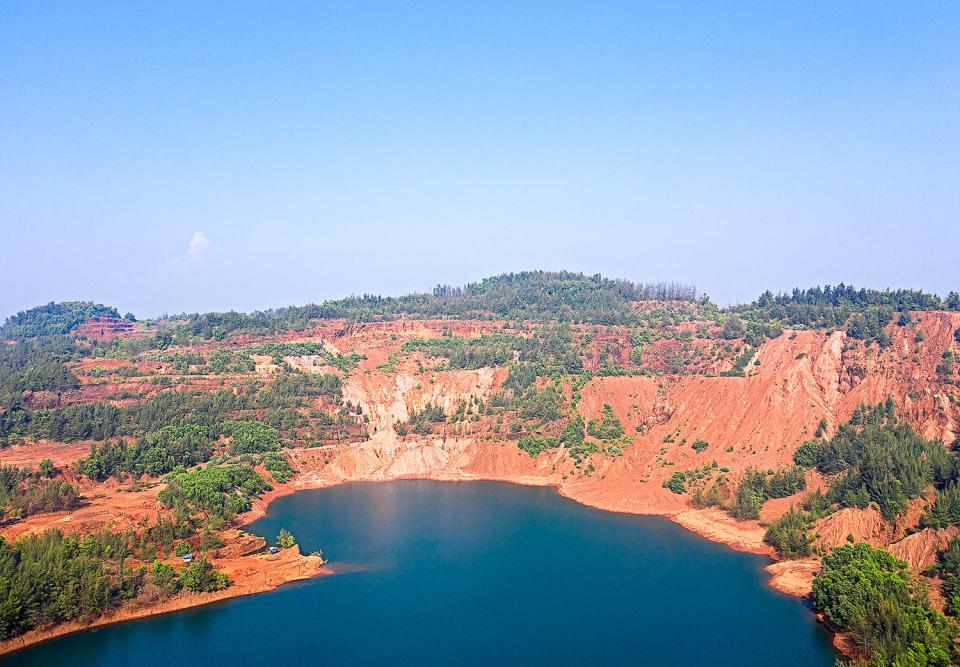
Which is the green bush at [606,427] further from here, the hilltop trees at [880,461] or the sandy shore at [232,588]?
the sandy shore at [232,588]

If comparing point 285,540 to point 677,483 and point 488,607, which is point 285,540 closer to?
point 488,607

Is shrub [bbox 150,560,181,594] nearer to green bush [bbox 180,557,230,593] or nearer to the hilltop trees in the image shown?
green bush [bbox 180,557,230,593]

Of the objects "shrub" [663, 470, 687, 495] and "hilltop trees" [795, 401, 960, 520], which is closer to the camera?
"hilltop trees" [795, 401, 960, 520]

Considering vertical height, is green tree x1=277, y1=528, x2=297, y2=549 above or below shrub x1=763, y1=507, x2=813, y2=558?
below

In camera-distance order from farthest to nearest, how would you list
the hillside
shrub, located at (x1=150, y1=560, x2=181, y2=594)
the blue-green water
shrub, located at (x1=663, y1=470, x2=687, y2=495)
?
1. shrub, located at (x1=663, y1=470, x2=687, y2=495)
2. the hillside
3. shrub, located at (x1=150, y1=560, x2=181, y2=594)
4. the blue-green water

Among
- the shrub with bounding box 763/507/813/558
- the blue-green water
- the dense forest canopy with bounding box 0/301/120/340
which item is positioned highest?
the dense forest canopy with bounding box 0/301/120/340

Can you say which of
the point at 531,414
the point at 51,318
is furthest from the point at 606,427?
the point at 51,318

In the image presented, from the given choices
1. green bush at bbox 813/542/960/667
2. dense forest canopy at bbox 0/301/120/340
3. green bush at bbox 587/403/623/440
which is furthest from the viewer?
dense forest canopy at bbox 0/301/120/340

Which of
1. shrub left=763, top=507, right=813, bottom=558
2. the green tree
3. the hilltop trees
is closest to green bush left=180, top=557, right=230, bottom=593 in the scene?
the green tree

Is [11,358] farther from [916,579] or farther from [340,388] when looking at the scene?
[916,579]
